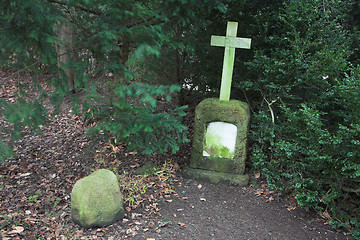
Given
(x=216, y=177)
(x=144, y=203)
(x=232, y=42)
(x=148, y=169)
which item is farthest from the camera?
(x=148, y=169)

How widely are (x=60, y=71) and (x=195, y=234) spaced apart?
2326 millimetres

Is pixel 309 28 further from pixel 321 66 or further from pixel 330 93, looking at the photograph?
pixel 330 93

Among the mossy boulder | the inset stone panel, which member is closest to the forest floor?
the mossy boulder

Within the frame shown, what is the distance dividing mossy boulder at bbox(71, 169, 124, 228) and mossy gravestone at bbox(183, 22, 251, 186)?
4.48 feet

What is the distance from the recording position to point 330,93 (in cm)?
387

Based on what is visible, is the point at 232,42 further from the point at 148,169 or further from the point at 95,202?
the point at 95,202

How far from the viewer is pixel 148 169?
4.27 m

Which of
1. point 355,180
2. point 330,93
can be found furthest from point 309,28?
point 355,180

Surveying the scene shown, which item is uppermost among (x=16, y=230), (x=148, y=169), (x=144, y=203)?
(x=148, y=169)

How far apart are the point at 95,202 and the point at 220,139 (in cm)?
195

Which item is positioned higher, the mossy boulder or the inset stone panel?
the inset stone panel

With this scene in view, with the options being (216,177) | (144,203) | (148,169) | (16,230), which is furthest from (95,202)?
(216,177)

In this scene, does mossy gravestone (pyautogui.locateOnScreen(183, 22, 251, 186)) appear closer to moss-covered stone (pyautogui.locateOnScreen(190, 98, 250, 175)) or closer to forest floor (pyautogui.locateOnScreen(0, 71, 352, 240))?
moss-covered stone (pyautogui.locateOnScreen(190, 98, 250, 175))

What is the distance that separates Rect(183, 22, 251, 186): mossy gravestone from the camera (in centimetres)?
405
